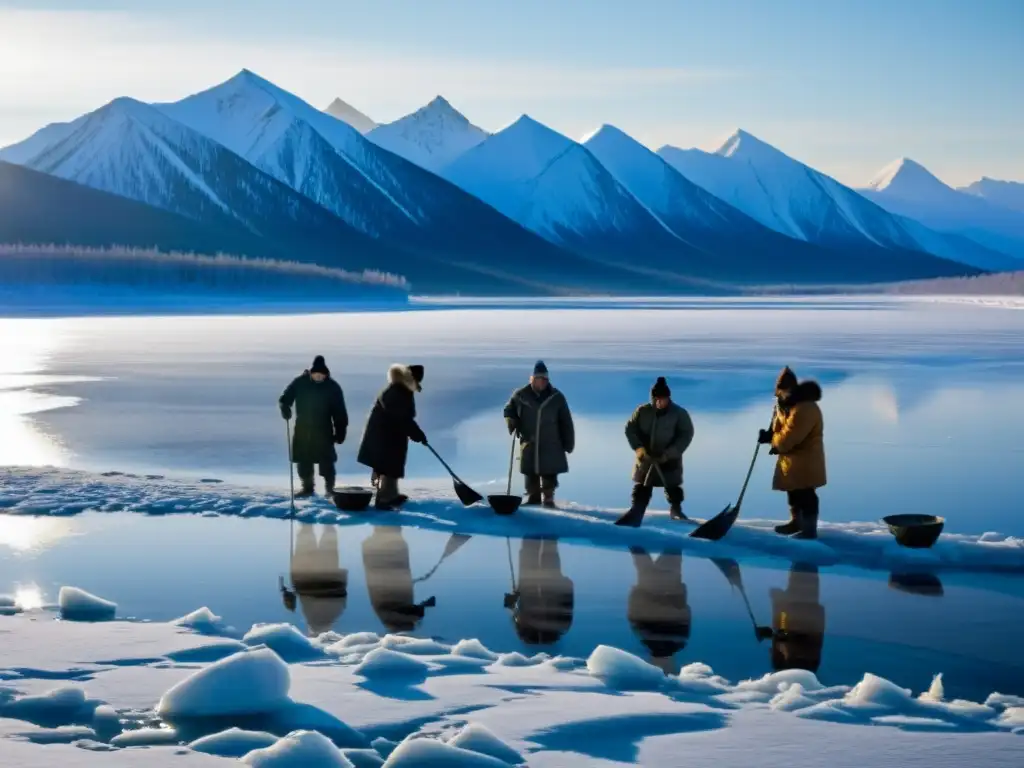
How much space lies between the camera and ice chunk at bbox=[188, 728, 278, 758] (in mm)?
A: 7160

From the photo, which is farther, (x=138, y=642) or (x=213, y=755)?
(x=138, y=642)

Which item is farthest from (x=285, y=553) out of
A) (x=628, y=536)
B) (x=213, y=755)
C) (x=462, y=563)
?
(x=213, y=755)

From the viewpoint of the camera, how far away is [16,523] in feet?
46.4

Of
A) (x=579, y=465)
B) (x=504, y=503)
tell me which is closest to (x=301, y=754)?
(x=504, y=503)

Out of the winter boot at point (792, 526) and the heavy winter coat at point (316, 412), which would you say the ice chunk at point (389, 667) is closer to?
the winter boot at point (792, 526)

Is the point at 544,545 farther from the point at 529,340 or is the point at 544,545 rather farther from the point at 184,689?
the point at 529,340

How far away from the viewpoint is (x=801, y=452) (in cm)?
1299

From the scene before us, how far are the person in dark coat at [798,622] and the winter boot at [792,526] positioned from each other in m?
0.98

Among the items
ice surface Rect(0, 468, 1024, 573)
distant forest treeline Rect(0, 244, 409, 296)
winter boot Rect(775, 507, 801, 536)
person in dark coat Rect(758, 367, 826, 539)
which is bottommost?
ice surface Rect(0, 468, 1024, 573)

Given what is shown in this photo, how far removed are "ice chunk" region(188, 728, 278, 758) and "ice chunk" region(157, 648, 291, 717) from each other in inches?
17.8

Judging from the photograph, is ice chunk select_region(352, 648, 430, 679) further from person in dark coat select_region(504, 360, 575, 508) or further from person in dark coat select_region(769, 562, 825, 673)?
person in dark coat select_region(504, 360, 575, 508)

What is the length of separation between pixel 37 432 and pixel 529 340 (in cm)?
3274

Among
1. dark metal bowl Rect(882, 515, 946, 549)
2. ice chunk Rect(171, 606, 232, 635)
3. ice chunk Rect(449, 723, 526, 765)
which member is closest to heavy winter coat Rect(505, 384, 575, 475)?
dark metal bowl Rect(882, 515, 946, 549)

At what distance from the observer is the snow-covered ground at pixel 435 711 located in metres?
7.11
